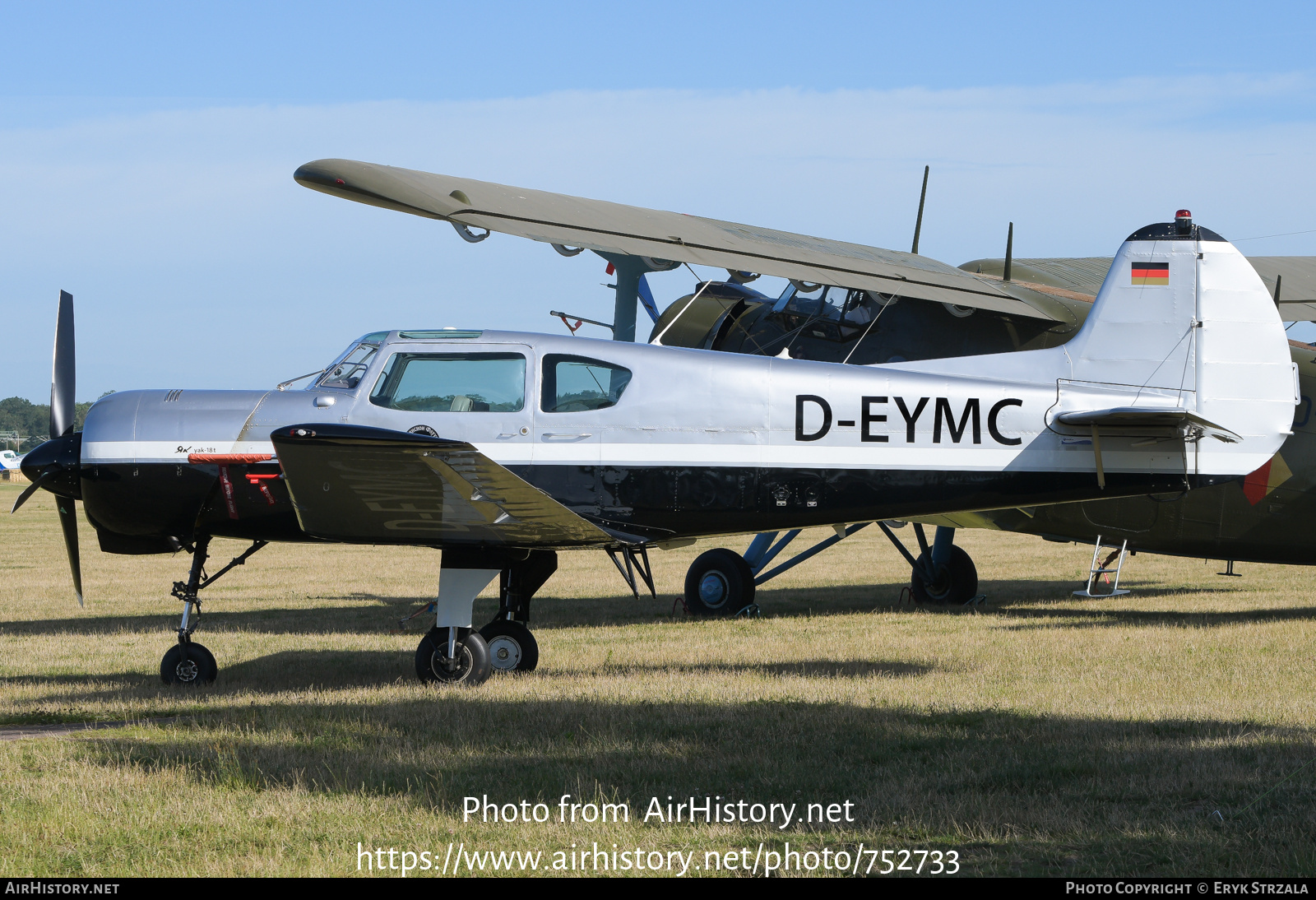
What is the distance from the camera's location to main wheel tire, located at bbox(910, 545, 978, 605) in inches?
592

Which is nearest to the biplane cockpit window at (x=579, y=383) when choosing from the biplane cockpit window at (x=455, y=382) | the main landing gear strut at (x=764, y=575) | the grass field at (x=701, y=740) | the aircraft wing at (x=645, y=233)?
the biplane cockpit window at (x=455, y=382)

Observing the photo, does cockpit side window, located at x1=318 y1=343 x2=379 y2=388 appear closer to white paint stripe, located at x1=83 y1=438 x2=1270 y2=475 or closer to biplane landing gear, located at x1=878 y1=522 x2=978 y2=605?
white paint stripe, located at x1=83 y1=438 x2=1270 y2=475

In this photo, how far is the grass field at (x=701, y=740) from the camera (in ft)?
16.4

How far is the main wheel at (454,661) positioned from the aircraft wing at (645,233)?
3.11m

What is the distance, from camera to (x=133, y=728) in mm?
7512

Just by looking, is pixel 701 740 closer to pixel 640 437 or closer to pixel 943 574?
pixel 640 437

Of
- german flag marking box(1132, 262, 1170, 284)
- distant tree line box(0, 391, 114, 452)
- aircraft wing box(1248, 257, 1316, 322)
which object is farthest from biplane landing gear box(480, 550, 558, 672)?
distant tree line box(0, 391, 114, 452)

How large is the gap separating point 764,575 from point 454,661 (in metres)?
6.01

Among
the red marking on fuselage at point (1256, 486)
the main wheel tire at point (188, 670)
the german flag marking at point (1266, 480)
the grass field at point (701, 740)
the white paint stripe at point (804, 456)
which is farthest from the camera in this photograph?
the red marking on fuselage at point (1256, 486)

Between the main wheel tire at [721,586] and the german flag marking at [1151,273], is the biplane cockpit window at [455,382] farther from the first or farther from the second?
the main wheel tire at [721,586]

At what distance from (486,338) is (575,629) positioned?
15.5ft

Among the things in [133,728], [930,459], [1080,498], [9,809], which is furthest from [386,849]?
[1080,498]

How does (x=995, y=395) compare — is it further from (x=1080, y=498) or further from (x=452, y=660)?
(x=452, y=660)

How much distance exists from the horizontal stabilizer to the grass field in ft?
5.95
